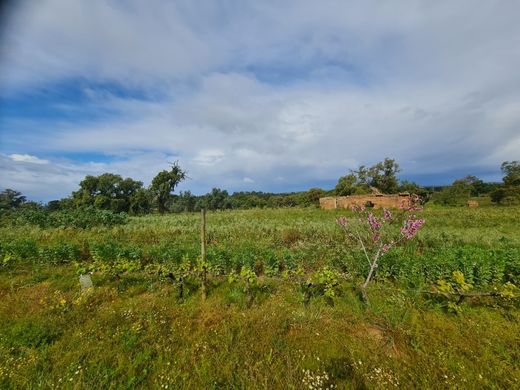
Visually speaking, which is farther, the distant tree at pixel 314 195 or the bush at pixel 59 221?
the distant tree at pixel 314 195

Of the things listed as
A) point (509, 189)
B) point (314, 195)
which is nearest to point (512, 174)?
point (509, 189)

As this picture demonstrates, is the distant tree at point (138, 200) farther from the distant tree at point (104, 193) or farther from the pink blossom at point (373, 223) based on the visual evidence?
the pink blossom at point (373, 223)

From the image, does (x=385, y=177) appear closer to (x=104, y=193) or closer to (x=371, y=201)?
A: (x=371, y=201)

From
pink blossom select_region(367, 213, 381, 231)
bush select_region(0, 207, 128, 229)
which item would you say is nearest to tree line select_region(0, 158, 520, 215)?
bush select_region(0, 207, 128, 229)

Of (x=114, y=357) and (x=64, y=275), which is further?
(x=64, y=275)

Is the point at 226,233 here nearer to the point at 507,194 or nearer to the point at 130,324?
the point at 130,324

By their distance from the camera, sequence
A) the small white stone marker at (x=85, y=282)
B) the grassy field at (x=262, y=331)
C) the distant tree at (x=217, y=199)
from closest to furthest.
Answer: the grassy field at (x=262, y=331)
the small white stone marker at (x=85, y=282)
the distant tree at (x=217, y=199)

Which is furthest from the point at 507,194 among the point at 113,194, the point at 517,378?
the point at 113,194

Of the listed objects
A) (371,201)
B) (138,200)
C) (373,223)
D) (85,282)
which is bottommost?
(85,282)

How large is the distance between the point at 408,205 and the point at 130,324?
6.42 meters

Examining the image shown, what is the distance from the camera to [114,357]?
349 centimetres

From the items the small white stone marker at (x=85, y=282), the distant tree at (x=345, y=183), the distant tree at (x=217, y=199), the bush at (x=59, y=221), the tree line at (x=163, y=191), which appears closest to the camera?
the small white stone marker at (x=85, y=282)

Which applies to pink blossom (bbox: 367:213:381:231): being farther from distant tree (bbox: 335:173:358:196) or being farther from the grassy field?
distant tree (bbox: 335:173:358:196)

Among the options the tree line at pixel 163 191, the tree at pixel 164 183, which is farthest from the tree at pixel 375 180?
the tree at pixel 164 183
